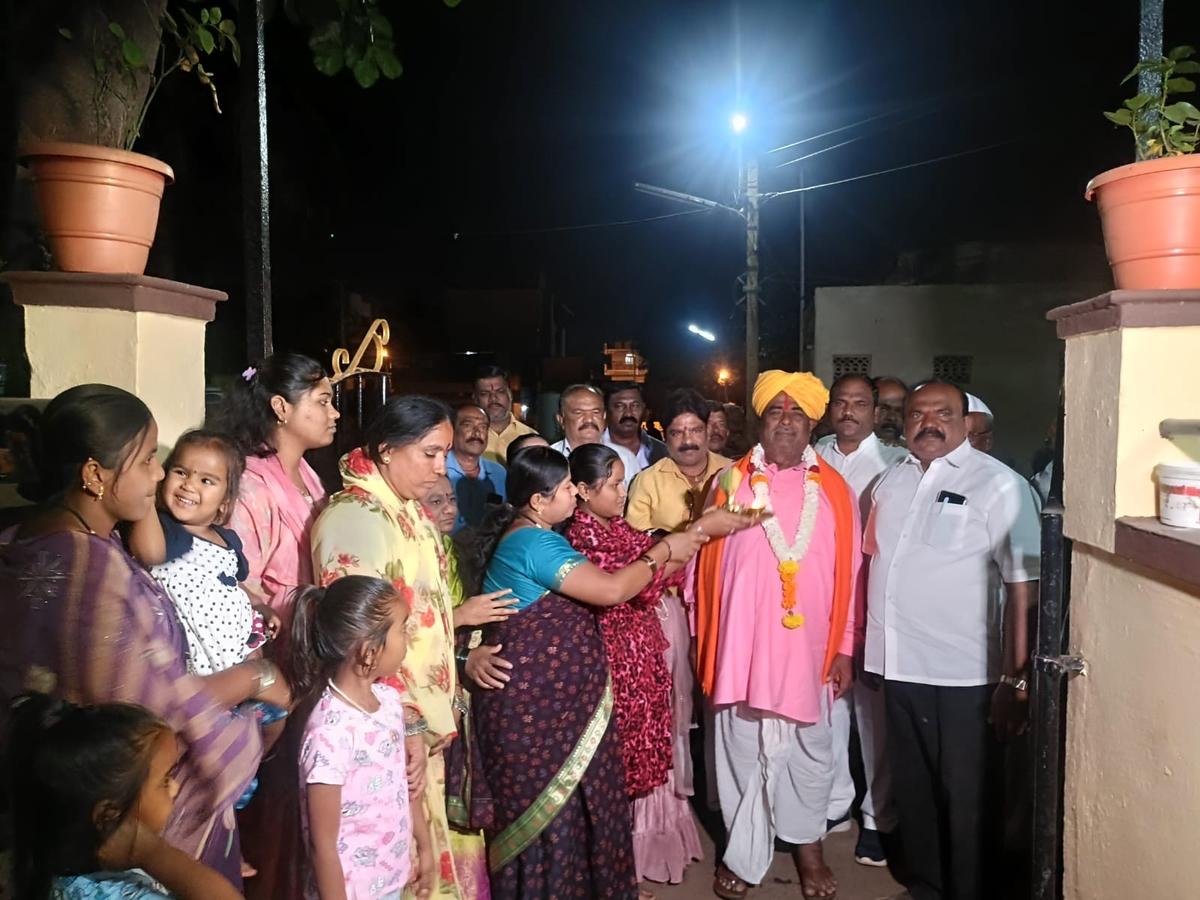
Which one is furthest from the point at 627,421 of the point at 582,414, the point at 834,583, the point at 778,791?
the point at 778,791

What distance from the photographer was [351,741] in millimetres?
2322

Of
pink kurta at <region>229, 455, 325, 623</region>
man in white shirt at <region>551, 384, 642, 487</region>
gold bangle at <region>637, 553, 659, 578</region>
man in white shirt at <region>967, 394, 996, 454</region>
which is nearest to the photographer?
pink kurta at <region>229, 455, 325, 623</region>

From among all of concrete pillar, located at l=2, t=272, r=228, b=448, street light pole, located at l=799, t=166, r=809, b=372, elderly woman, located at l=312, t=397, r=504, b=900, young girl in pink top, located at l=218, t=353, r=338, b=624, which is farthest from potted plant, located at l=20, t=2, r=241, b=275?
street light pole, located at l=799, t=166, r=809, b=372

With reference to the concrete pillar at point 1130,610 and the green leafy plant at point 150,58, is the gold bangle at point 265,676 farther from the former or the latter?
the concrete pillar at point 1130,610

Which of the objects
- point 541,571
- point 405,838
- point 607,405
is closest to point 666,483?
point 607,405

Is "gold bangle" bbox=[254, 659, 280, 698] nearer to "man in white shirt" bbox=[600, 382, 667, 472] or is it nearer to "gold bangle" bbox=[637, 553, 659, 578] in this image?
"gold bangle" bbox=[637, 553, 659, 578]

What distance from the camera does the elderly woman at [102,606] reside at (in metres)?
1.64

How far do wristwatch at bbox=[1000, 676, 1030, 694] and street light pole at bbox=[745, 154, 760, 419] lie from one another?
11.2m

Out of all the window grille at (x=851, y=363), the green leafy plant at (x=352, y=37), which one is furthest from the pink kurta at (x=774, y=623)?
the window grille at (x=851, y=363)

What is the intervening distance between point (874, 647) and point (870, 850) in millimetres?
1113

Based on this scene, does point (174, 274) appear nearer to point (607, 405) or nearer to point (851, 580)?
point (607, 405)

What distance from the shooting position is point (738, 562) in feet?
12.5

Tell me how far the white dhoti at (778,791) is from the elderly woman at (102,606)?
240 cm

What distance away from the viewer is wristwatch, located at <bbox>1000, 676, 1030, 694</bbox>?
318 centimetres
